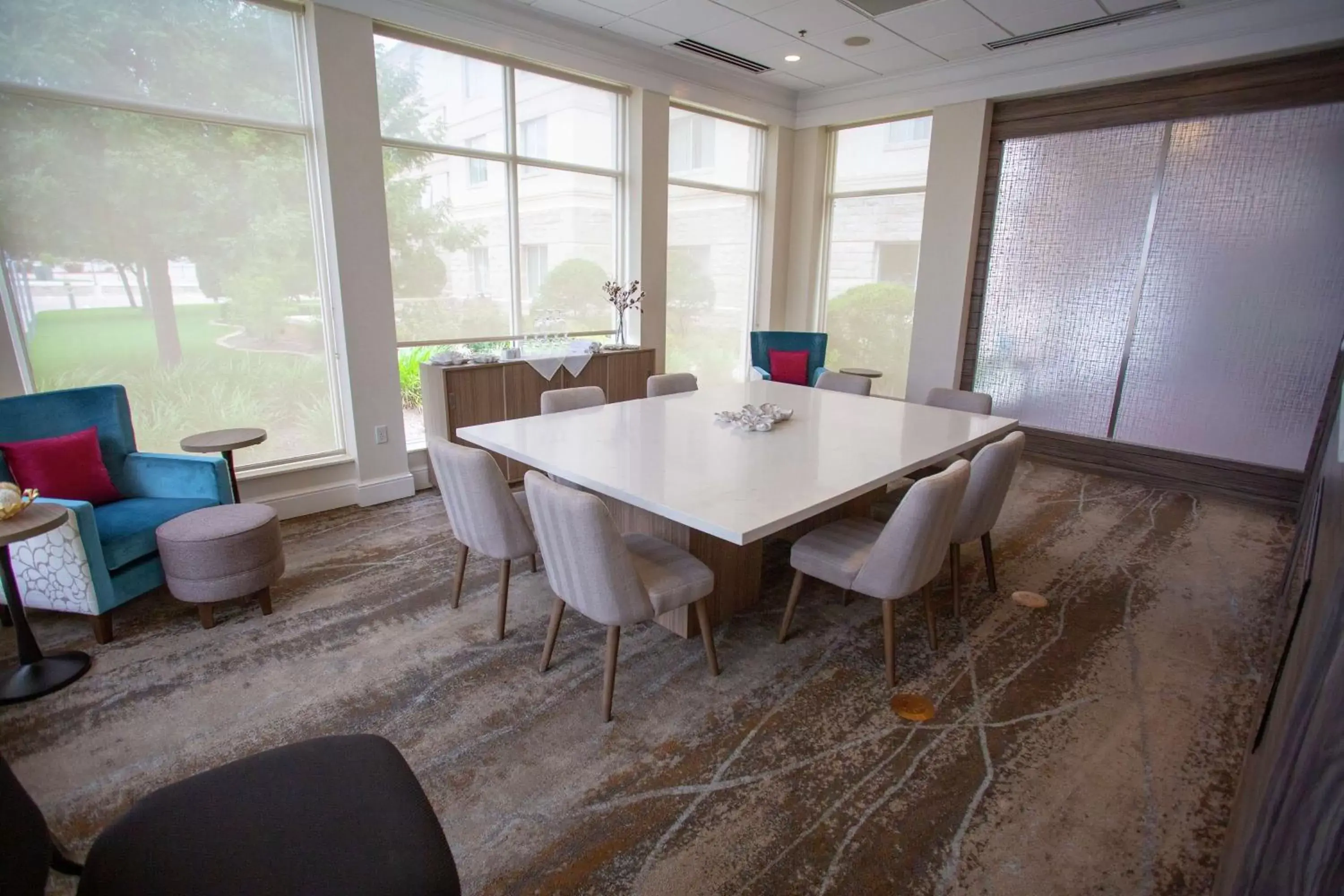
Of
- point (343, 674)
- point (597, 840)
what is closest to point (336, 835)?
point (597, 840)

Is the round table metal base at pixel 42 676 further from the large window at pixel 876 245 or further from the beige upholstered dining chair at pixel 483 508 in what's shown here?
the large window at pixel 876 245

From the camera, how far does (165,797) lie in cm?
119

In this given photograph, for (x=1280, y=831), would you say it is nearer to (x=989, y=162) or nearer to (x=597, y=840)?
(x=597, y=840)

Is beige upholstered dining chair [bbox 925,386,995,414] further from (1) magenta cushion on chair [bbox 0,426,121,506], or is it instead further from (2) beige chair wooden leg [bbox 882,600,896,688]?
(1) magenta cushion on chair [bbox 0,426,121,506]

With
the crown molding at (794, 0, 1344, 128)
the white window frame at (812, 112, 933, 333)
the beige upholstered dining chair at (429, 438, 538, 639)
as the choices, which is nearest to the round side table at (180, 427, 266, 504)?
the beige upholstered dining chair at (429, 438, 538, 639)

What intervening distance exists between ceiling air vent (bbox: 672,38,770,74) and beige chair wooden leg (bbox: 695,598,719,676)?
4.33m

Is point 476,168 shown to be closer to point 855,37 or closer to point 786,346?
point 855,37

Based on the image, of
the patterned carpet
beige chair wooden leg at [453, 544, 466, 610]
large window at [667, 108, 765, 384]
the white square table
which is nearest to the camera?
the patterned carpet

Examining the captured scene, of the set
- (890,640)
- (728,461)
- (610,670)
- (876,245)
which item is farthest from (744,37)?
(610,670)

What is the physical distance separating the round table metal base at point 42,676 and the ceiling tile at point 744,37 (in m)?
4.96

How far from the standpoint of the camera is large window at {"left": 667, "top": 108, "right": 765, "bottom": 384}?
584 centimetres

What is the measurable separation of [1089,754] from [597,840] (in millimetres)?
1563

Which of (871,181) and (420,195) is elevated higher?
(871,181)

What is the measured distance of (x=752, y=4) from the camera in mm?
4086
